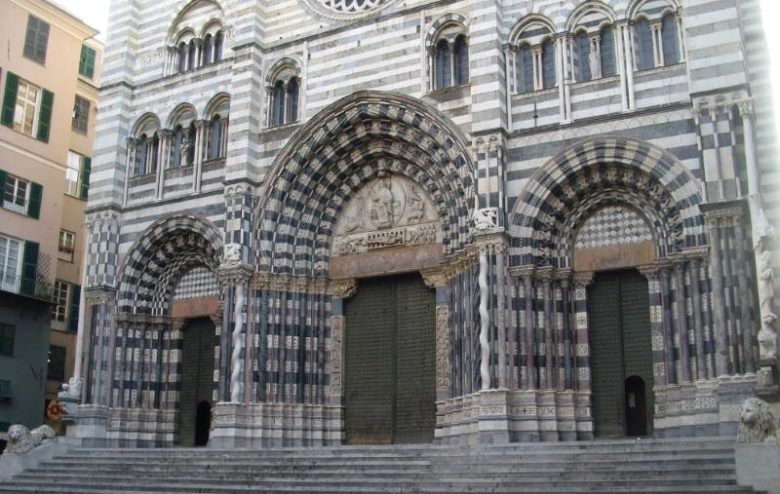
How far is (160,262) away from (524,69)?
39.9ft

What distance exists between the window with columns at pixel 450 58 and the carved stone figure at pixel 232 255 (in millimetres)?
6686

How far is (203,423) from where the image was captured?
1070 inches

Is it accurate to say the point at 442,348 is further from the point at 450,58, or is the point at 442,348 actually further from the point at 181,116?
the point at 181,116

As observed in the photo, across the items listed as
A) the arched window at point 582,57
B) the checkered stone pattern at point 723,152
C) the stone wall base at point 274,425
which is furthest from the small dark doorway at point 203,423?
the checkered stone pattern at point 723,152

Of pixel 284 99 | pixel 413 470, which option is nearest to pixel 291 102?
pixel 284 99

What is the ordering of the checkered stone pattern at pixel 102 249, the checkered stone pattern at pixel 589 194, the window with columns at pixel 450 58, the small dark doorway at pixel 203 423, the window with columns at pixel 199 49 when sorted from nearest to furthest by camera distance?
the checkered stone pattern at pixel 589 194, the window with columns at pixel 450 58, the small dark doorway at pixel 203 423, the checkered stone pattern at pixel 102 249, the window with columns at pixel 199 49

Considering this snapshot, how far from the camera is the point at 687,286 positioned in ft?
66.5

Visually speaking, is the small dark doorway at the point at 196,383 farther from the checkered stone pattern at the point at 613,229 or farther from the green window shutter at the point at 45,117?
the checkered stone pattern at the point at 613,229

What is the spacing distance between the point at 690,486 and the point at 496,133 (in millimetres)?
9598

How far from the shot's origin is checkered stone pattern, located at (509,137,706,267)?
20.9 metres

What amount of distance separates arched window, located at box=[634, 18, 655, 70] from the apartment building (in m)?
20.6

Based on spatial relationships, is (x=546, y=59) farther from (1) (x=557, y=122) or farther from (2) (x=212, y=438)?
(2) (x=212, y=438)

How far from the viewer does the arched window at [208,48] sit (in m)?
28.7

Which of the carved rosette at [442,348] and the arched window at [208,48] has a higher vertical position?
the arched window at [208,48]
